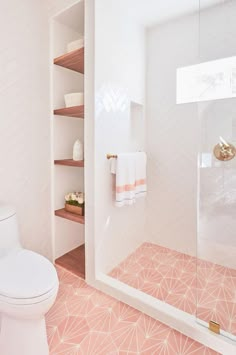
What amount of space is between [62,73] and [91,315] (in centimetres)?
194

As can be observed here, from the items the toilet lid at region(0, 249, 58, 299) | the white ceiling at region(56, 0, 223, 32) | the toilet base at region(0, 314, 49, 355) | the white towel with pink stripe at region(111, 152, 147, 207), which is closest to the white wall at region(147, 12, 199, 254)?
Result: the white ceiling at region(56, 0, 223, 32)

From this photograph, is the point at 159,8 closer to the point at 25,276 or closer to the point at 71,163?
the point at 71,163

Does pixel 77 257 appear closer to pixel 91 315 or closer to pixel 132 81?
pixel 91 315

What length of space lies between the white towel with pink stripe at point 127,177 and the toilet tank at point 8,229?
0.77m

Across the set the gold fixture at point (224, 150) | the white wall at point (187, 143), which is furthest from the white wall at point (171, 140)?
the gold fixture at point (224, 150)

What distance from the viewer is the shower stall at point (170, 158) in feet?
5.11

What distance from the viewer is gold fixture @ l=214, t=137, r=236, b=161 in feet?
5.05

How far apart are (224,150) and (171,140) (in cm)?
77

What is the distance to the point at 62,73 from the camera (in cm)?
201

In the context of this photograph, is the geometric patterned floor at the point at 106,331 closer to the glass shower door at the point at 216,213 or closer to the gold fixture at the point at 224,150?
the glass shower door at the point at 216,213

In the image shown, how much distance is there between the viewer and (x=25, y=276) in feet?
3.88

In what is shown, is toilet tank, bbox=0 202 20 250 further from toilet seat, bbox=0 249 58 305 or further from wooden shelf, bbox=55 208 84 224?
wooden shelf, bbox=55 208 84 224

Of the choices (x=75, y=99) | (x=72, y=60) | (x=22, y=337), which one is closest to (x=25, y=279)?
(x=22, y=337)

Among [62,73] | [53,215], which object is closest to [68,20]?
[62,73]
